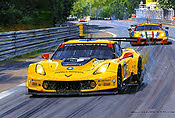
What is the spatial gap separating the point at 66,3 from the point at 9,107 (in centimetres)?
3033

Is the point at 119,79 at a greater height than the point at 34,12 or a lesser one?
lesser

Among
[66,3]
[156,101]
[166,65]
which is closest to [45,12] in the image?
[156,101]

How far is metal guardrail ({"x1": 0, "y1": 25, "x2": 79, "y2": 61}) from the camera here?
628 inches

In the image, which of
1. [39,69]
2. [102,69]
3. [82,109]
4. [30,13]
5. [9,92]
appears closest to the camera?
[82,109]

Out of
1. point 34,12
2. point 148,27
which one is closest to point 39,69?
point 34,12

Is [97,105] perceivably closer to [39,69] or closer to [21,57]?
[39,69]

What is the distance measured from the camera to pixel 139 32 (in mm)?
22734

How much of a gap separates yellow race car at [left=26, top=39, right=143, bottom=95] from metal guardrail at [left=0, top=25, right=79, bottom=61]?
696cm

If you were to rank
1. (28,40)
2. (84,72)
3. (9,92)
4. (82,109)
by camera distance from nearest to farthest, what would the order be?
(82,109) → (84,72) → (9,92) → (28,40)

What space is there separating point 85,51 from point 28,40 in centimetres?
970

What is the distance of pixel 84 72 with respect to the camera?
792cm

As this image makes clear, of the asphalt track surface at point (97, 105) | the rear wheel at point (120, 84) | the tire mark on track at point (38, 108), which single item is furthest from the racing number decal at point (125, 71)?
the tire mark on track at point (38, 108)

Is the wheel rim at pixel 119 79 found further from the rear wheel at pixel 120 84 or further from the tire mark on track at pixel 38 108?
the tire mark on track at pixel 38 108

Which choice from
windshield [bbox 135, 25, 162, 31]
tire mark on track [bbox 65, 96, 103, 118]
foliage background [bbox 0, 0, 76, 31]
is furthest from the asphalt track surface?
windshield [bbox 135, 25, 162, 31]
